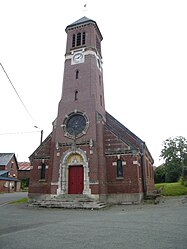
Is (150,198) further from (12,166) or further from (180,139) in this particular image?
(12,166)

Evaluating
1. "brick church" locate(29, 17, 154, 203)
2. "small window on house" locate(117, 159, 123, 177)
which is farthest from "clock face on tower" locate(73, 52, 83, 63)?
"small window on house" locate(117, 159, 123, 177)

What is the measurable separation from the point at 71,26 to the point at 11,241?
26304 millimetres

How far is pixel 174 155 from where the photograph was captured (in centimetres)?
4119

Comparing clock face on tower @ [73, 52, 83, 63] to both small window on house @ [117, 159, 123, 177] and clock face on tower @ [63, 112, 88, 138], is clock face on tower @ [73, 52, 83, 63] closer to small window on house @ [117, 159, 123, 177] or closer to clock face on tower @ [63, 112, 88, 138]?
clock face on tower @ [63, 112, 88, 138]

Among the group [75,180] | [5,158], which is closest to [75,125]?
[75,180]

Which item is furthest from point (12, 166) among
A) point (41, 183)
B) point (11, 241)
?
point (11, 241)

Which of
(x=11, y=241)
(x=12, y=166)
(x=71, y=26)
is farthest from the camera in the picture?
(x=12, y=166)

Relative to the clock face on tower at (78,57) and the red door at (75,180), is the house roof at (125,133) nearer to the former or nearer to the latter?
the red door at (75,180)

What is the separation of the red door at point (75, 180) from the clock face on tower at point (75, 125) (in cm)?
326

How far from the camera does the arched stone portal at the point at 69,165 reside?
20.0 m

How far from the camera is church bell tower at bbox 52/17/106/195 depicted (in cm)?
2022

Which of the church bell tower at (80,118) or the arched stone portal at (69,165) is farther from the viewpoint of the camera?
the church bell tower at (80,118)

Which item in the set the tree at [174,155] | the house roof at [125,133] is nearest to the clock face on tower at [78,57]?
the house roof at [125,133]

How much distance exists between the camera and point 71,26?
27.5m
